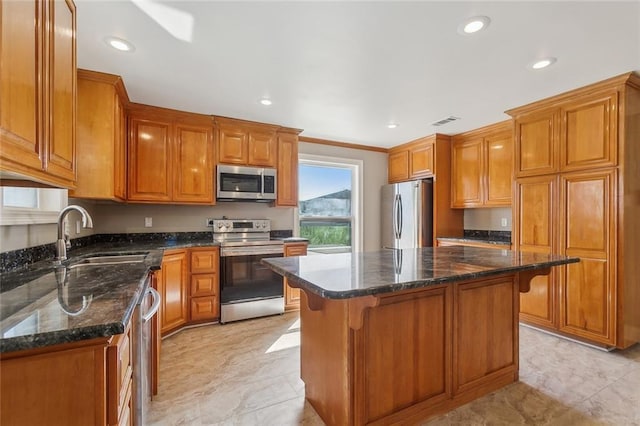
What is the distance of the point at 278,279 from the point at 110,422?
2.76 metres

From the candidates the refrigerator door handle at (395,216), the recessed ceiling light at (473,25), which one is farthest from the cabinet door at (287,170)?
the recessed ceiling light at (473,25)

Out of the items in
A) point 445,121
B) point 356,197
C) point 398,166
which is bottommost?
point 356,197

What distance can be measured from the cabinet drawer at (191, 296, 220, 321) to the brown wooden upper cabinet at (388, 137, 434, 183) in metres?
3.35

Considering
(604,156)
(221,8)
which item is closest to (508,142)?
(604,156)

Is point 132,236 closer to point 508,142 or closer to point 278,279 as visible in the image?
point 278,279

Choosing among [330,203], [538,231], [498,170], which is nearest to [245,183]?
[330,203]

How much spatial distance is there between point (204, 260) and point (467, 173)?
3.70 metres

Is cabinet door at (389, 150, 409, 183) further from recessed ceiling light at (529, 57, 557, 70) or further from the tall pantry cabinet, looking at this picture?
recessed ceiling light at (529, 57, 557, 70)

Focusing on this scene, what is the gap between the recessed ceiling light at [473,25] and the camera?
1.77 meters

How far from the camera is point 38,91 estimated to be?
111 cm

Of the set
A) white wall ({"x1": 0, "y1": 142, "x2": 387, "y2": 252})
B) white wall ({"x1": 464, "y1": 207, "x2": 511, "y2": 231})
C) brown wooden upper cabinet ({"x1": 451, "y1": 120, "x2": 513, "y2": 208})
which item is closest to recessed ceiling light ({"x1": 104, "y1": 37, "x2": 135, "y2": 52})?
white wall ({"x1": 0, "y1": 142, "x2": 387, "y2": 252})

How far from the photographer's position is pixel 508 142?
12.2 ft

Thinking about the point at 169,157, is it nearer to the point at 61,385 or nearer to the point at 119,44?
the point at 119,44

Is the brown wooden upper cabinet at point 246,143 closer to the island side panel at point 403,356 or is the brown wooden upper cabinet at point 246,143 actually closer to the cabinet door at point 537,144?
the island side panel at point 403,356
